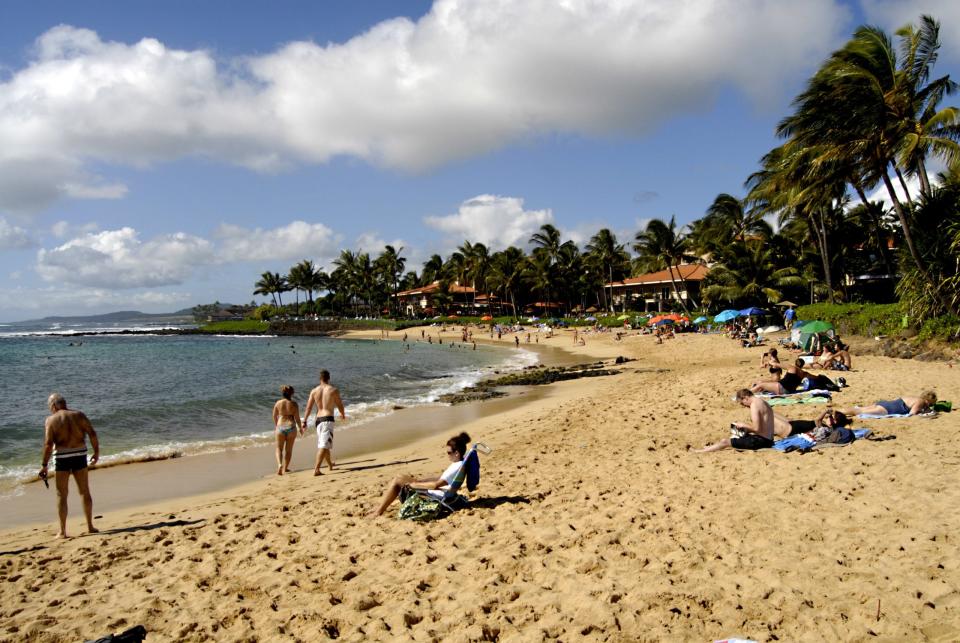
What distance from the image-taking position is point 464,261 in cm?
7400

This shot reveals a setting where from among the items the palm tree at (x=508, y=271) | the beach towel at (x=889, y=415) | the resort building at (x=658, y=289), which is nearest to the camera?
the beach towel at (x=889, y=415)

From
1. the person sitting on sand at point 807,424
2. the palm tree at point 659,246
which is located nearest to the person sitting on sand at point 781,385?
the person sitting on sand at point 807,424

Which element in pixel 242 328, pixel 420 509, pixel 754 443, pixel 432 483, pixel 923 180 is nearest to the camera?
pixel 420 509

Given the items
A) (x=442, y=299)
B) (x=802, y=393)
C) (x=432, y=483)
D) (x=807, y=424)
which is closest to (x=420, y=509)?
(x=432, y=483)

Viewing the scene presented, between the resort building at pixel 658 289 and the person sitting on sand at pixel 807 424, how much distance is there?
4340 centimetres

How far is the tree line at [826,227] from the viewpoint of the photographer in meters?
17.0

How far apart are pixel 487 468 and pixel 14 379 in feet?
103

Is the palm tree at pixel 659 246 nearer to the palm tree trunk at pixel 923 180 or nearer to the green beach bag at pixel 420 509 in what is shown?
the palm tree trunk at pixel 923 180

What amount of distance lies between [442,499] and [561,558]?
1.76 metres

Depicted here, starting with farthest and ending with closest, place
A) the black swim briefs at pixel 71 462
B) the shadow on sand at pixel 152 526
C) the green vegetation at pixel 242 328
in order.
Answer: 1. the green vegetation at pixel 242 328
2. the shadow on sand at pixel 152 526
3. the black swim briefs at pixel 71 462

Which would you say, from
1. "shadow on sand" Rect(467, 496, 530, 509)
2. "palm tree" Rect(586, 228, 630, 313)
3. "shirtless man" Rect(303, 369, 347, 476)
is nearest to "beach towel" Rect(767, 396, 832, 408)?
"shadow on sand" Rect(467, 496, 530, 509)

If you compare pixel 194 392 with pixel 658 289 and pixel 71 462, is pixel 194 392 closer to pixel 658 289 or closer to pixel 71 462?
pixel 71 462

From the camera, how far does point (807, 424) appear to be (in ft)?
26.4

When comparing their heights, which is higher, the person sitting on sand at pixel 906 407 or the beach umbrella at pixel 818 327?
the beach umbrella at pixel 818 327
